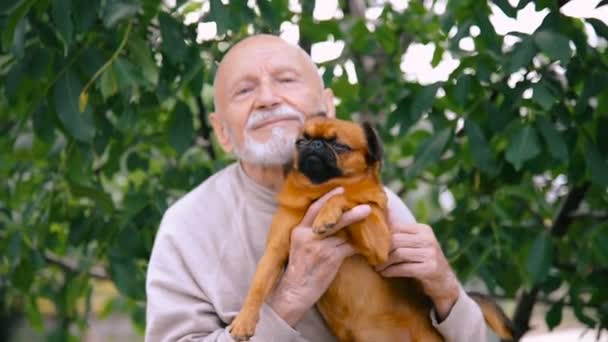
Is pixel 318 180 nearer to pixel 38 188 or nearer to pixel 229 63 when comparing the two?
pixel 229 63

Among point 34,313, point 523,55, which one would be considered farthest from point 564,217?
point 34,313

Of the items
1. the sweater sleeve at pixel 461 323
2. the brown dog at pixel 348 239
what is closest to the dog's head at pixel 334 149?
the brown dog at pixel 348 239

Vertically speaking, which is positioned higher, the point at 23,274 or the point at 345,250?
the point at 345,250

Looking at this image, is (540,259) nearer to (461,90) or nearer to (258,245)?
(461,90)

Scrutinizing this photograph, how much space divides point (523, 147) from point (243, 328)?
54.2 inches

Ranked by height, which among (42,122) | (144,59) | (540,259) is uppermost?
(144,59)

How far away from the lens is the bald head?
297 cm

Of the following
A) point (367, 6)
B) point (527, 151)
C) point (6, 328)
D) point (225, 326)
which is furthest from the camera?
point (6, 328)

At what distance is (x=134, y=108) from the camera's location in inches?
157

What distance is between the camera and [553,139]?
3.62 m

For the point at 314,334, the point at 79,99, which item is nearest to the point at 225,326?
Answer: the point at 314,334

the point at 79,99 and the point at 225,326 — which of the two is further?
the point at 79,99

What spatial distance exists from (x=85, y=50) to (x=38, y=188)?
3.35 feet

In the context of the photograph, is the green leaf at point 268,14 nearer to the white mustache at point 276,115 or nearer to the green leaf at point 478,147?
the green leaf at point 478,147
